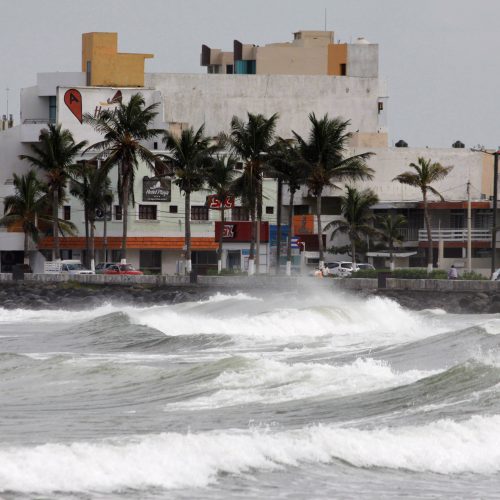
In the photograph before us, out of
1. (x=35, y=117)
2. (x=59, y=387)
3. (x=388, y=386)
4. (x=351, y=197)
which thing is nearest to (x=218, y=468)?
(x=388, y=386)

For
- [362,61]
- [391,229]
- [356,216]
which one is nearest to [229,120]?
[362,61]

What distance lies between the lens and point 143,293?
6644 centimetres

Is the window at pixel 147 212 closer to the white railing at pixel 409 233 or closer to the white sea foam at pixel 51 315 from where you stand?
the white railing at pixel 409 233

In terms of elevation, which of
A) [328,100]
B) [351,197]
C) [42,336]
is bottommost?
[42,336]

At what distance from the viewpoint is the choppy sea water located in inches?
A: 626

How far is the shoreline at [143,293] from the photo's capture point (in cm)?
5750

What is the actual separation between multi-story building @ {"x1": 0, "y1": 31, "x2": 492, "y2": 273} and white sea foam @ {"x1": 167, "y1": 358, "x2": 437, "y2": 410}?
174ft

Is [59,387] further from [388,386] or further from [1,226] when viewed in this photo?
[1,226]

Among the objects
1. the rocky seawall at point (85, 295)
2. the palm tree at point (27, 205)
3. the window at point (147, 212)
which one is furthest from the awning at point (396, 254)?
the rocky seawall at point (85, 295)

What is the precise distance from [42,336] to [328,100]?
56.3 metres

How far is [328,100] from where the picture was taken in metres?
96.6

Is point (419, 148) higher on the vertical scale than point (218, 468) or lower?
higher

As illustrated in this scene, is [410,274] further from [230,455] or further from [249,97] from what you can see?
[230,455]

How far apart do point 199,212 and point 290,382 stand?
199 ft
